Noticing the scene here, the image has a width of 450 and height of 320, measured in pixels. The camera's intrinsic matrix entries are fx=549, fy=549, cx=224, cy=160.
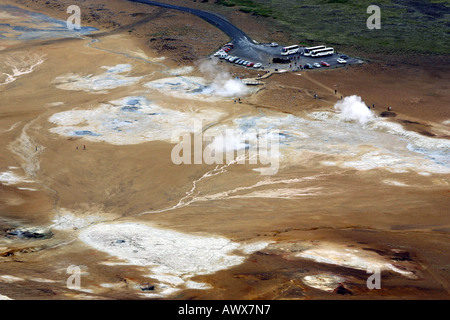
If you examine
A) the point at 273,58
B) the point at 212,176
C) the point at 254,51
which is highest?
the point at 254,51

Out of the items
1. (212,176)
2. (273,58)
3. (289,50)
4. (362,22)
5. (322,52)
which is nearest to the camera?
(212,176)

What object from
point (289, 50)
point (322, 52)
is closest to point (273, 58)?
point (289, 50)

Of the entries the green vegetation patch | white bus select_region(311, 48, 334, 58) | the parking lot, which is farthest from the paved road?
the green vegetation patch

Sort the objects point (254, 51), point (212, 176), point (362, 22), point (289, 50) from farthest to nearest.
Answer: point (362, 22) < point (254, 51) < point (289, 50) < point (212, 176)

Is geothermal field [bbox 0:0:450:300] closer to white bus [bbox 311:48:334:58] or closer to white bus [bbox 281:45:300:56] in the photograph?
white bus [bbox 311:48:334:58]

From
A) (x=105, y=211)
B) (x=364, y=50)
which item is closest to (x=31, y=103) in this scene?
(x=105, y=211)

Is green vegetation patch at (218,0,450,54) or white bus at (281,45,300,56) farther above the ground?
green vegetation patch at (218,0,450,54)

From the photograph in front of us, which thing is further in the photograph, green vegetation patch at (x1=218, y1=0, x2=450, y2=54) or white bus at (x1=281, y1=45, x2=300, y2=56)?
green vegetation patch at (x1=218, y1=0, x2=450, y2=54)

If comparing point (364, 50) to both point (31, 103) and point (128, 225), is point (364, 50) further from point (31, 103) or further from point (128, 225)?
point (128, 225)

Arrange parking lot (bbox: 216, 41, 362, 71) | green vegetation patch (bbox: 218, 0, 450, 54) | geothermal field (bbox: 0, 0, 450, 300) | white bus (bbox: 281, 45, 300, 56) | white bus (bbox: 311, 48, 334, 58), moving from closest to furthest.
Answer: geothermal field (bbox: 0, 0, 450, 300) < parking lot (bbox: 216, 41, 362, 71) < white bus (bbox: 311, 48, 334, 58) < white bus (bbox: 281, 45, 300, 56) < green vegetation patch (bbox: 218, 0, 450, 54)

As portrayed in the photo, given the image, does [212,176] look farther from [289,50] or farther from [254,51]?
[289,50]

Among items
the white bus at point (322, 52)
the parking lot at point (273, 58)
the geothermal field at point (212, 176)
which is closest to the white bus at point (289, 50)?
the parking lot at point (273, 58)
